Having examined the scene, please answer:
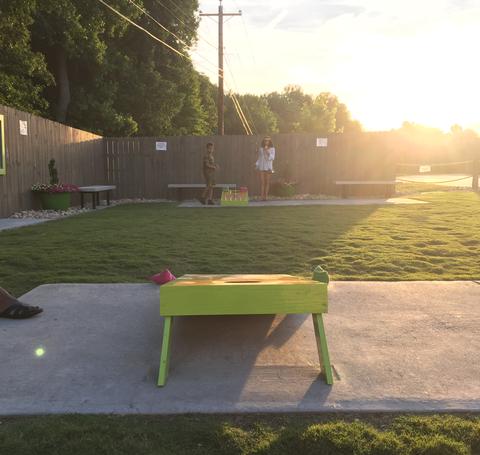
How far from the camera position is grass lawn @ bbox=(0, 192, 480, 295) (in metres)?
5.50

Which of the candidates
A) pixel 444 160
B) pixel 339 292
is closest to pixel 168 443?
pixel 339 292

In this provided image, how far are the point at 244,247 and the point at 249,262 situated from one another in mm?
1045

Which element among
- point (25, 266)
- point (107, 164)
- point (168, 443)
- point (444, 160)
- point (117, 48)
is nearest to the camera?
point (168, 443)

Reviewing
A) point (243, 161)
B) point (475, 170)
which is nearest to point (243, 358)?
point (243, 161)

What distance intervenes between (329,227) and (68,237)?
4.48m

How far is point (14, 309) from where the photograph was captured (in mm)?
3930

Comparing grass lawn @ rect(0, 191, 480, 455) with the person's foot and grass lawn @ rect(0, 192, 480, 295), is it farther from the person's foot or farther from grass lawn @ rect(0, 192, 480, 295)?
the person's foot

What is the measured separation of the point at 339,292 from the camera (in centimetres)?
464

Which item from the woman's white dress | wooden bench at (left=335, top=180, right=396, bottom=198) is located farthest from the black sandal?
wooden bench at (left=335, top=180, right=396, bottom=198)

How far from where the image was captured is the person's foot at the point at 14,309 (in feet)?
12.9

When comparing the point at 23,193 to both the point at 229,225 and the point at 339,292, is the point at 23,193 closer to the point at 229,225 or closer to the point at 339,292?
the point at 229,225

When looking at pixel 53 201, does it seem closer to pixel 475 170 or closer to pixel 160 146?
pixel 160 146

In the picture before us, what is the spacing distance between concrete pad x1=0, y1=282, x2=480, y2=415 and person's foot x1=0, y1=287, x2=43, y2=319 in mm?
81

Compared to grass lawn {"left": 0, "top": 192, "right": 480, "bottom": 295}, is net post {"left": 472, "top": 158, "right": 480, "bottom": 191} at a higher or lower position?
higher
